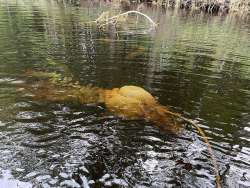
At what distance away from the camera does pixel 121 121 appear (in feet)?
26.9

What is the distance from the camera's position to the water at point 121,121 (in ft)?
19.9

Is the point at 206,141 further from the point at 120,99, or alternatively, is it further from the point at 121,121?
the point at 120,99

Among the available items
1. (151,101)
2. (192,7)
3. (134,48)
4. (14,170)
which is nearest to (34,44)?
(134,48)

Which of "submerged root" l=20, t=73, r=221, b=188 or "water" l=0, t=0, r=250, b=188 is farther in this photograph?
"submerged root" l=20, t=73, r=221, b=188

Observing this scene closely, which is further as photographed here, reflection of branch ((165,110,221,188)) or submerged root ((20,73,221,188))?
submerged root ((20,73,221,188))

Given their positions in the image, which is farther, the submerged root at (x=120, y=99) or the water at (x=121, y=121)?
the submerged root at (x=120, y=99)

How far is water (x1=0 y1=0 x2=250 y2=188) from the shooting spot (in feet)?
19.9

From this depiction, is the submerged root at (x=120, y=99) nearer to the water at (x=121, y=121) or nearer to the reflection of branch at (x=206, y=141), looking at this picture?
the reflection of branch at (x=206, y=141)

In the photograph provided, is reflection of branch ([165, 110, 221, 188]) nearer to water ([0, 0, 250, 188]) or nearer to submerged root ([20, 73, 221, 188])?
submerged root ([20, 73, 221, 188])

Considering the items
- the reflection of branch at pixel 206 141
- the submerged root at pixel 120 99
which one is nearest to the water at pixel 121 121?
the reflection of branch at pixel 206 141

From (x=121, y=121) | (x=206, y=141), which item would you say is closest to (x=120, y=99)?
(x=121, y=121)

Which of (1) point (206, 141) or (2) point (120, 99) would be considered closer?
(1) point (206, 141)

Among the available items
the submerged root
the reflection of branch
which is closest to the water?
the reflection of branch

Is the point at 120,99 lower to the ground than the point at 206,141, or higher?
higher
